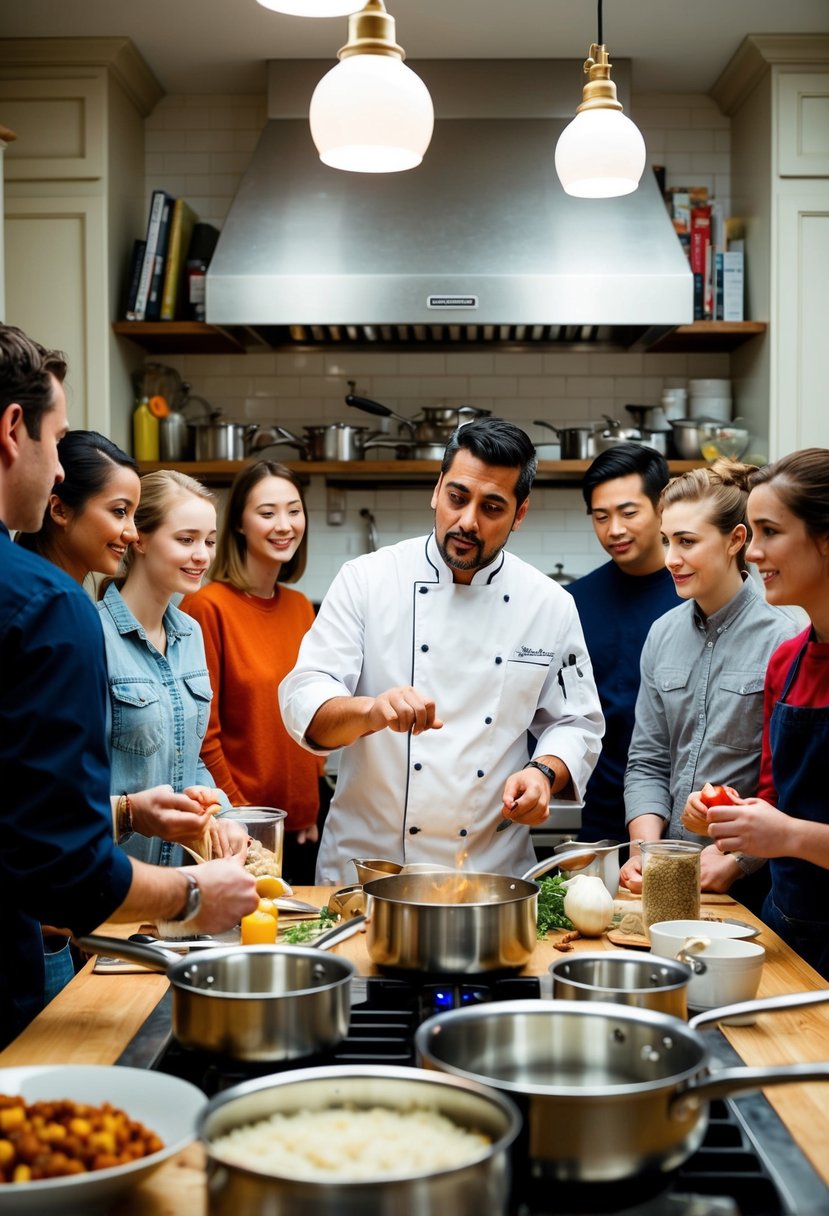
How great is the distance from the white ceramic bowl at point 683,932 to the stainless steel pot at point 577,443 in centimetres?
280

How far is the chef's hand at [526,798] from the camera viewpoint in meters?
2.14

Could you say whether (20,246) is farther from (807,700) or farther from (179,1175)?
(179,1175)

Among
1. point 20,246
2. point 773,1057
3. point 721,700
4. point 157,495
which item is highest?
point 20,246

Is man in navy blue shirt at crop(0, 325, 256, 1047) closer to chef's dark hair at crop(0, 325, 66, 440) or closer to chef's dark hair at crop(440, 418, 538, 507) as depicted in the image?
chef's dark hair at crop(0, 325, 66, 440)

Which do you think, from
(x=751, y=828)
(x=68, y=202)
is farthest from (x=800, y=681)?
(x=68, y=202)

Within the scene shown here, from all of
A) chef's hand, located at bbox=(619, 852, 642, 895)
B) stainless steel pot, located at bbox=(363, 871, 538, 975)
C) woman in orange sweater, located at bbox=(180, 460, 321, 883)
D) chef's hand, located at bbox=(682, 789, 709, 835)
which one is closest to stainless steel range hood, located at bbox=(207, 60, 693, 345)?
woman in orange sweater, located at bbox=(180, 460, 321, 883)

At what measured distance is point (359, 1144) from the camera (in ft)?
3.15

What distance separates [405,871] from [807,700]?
78 cm

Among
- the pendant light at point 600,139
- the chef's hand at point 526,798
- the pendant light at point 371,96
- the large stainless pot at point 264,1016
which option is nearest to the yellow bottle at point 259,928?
the large stainless pot at point 264,1016

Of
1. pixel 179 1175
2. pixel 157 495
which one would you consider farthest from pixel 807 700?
pixel 157 495

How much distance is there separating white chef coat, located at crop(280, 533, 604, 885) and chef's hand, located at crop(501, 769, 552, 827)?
0.82ft

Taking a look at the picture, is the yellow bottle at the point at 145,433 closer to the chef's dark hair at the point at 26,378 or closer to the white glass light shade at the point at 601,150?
the white glass light shade at the point at 601,150

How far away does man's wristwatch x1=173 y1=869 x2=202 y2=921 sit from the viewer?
1.48m

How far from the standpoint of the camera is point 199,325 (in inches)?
173
